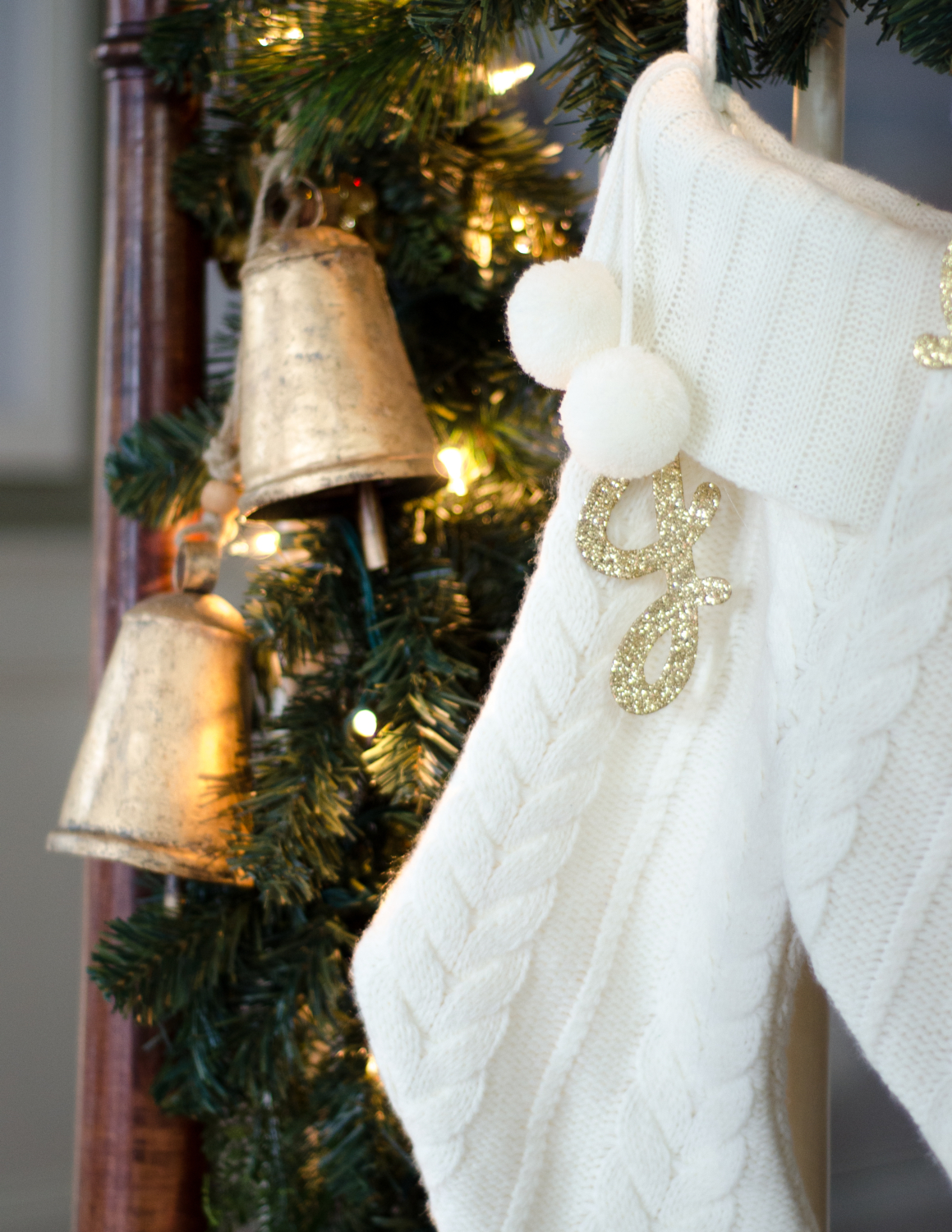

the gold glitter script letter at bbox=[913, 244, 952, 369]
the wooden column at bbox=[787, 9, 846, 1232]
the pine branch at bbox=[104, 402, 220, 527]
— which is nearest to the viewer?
the gold glitter script letter at bbox=[913, 244, 952, 369]

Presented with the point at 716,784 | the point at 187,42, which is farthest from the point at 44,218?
the point at 716,784

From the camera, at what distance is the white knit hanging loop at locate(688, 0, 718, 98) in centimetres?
44

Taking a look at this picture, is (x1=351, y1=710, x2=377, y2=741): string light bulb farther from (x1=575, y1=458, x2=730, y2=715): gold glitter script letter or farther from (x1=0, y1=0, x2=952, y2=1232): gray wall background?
(x1=0, y1=0, x2=952, y2=1232): gray wall background

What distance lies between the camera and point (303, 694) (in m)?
0.67

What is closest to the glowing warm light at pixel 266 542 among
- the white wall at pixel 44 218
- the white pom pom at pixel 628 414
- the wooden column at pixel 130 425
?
the wooden column at pixel 130 425

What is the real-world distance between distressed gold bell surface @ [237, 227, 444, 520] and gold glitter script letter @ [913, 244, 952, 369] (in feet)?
0.96

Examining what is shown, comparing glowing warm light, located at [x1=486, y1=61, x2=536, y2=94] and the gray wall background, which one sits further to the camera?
the gray wall background

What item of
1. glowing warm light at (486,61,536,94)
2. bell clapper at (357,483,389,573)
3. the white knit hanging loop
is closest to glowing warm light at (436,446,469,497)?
bell clapper at (357,483,389,573)

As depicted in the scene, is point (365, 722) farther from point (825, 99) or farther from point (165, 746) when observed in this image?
point (825, 99)

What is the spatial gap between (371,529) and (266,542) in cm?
19

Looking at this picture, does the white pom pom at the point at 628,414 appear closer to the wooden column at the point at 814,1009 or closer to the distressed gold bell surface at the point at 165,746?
the wooden column at the point at 814,1009

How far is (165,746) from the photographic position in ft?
2.04

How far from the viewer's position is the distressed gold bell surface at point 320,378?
573 millimetres

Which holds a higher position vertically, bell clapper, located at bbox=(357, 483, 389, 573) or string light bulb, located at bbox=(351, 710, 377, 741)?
bell clapper, located at bbox=(357, 483, 389, 573)
